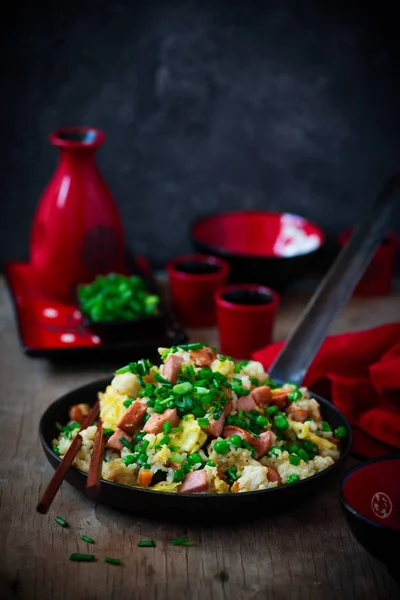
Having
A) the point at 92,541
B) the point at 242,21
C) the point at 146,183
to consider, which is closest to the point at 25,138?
the point at 146,183

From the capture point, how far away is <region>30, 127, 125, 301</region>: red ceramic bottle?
2.28 meters

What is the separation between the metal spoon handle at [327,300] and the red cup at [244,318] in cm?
19

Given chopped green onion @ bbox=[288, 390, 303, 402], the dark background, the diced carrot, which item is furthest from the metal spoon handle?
the dark background

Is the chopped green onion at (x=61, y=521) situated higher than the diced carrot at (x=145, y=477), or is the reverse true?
the diced carrot at (x=145, y=477)

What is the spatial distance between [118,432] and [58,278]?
1.00m

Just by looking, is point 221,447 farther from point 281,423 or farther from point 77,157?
point 77,157

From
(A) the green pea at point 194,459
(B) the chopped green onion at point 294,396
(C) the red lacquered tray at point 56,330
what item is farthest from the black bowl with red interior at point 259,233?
(A) the green pea at point 194,459

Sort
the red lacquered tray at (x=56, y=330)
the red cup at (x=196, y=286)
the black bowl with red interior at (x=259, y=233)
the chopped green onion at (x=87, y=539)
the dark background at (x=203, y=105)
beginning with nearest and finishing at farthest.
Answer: the chopped green onion at (x=87, y=539), the red lacquered tray at (x=56, y=330), the red cup at (x=196, y=286), the dark background at (x=203, y=105), the black bowl with red interior at (x=259, y=233)

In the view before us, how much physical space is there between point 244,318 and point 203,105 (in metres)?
0.88

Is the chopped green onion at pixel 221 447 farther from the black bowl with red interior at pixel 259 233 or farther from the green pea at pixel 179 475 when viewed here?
the black bowl with red interior at pixel 259 233

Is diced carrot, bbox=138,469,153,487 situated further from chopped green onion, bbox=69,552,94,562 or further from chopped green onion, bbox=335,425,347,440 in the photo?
chopped green onion, bbox=335,425,347,440

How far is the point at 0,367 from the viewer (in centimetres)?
203

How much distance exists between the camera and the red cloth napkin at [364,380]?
1604 mm

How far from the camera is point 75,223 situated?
228 centimetres
